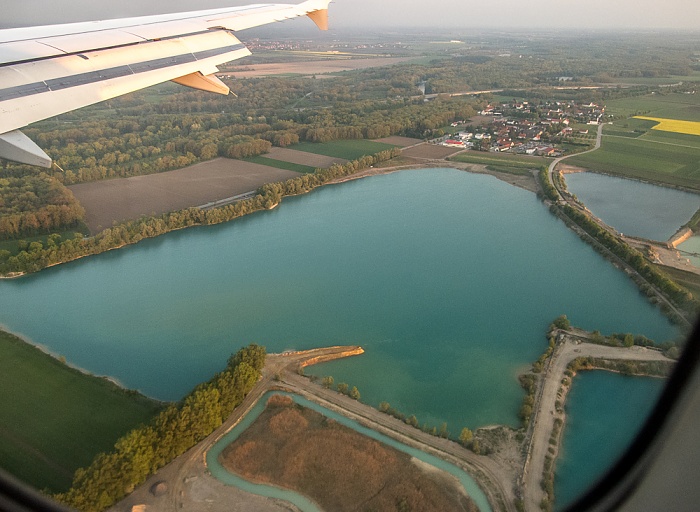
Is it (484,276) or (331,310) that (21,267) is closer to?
(331,310)

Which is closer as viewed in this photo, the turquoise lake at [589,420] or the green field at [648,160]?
the turquoise lake at [589,420]

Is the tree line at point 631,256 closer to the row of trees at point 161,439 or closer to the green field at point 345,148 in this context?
the row of trees at point 161,439

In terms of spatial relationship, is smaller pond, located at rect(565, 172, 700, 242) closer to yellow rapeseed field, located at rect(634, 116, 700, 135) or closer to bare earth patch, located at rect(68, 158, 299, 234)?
yellow rapeseed field, located at rect(634, 116, 700, 135)

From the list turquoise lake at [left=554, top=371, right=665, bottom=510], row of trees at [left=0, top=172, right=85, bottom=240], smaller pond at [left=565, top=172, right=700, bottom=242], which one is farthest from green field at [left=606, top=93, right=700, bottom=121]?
row of trees at [left=0, top=172, right=85, bottom=240]

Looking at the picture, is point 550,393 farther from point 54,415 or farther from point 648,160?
point 648,160

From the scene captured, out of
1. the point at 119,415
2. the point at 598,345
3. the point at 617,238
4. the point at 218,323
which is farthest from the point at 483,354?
the point at 617,238

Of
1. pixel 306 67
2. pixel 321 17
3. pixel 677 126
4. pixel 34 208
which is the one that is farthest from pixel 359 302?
pixel 306 67

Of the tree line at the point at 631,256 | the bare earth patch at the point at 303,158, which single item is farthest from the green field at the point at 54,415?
the bare earth patch at the point at 303,158
